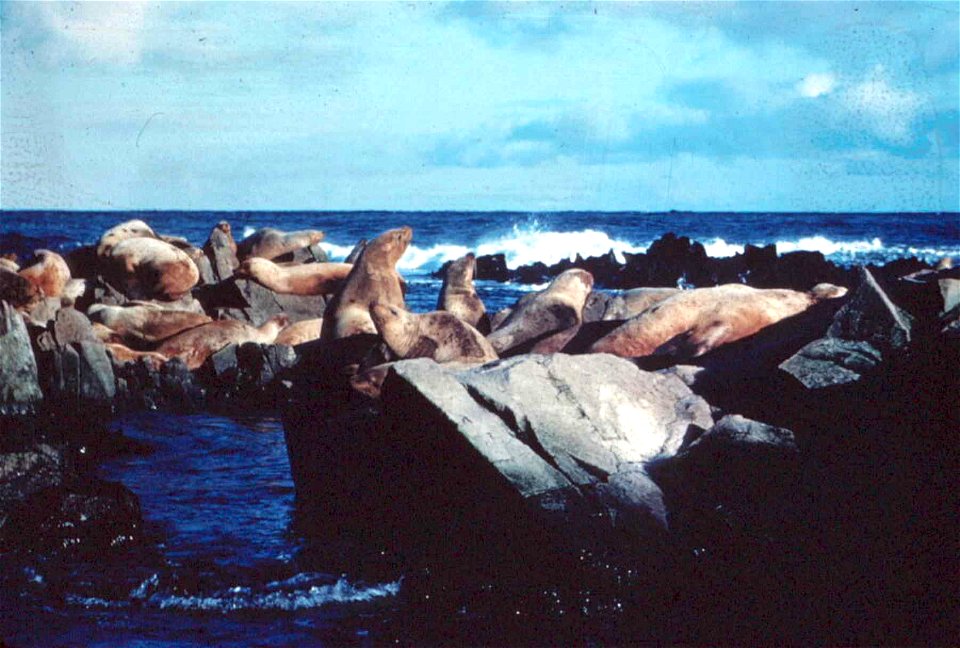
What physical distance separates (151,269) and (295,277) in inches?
85.1

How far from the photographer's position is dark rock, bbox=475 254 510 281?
35594 mm

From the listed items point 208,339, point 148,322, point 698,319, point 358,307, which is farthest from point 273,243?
point 698,319

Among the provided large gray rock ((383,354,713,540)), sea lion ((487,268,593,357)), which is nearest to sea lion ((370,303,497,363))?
sea lion ((487,268,593,357))

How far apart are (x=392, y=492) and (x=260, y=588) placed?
1045mm

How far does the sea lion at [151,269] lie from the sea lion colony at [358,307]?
2cm

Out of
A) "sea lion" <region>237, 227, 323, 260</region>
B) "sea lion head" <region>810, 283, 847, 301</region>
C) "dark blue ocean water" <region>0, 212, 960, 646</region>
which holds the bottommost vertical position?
"dark blue ocean water" <region>0, 212, 960, 646</region>

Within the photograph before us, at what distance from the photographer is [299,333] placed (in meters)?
14.2

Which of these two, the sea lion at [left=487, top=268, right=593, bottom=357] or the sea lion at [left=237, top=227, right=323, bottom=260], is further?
the sea lion at [left=237, top=227, right=323, bottom=260]

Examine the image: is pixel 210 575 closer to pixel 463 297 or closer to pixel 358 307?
pixel 358 307

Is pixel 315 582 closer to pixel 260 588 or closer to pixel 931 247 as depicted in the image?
pixel 260 588

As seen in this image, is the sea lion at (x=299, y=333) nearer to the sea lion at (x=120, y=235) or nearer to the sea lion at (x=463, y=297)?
the sea lion at (x=463, y=297)

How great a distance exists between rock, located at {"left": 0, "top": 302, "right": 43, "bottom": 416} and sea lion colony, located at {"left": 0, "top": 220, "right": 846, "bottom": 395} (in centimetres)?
225

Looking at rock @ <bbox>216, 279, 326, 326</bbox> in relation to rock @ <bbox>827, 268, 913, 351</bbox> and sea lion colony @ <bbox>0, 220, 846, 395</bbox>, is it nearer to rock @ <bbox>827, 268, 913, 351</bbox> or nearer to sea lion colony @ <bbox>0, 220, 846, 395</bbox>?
sea lion colony @ <bbox>0, 220, 846, 395</bbox>

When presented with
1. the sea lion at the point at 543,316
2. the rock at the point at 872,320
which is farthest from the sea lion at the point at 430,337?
the rock at the point at 872,320
